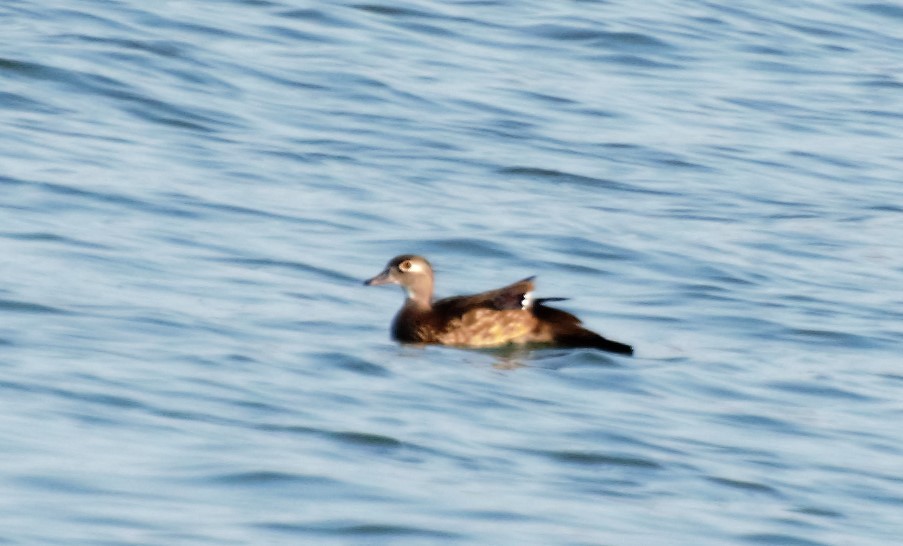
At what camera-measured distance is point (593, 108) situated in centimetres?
1895

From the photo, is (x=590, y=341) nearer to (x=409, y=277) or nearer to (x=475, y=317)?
(x=475, y=317)

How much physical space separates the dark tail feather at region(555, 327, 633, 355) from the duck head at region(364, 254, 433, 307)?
0.81m

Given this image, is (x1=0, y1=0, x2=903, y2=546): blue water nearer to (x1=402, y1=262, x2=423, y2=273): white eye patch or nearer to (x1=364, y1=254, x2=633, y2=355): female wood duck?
(x1=364, y1=254, x2=633, y2=355): female wood duck

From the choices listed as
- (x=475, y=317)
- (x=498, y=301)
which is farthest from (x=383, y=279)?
(x=498, y=301)

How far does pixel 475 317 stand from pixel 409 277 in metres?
0.47

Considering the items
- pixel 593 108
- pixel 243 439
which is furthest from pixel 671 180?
pixel 243 439

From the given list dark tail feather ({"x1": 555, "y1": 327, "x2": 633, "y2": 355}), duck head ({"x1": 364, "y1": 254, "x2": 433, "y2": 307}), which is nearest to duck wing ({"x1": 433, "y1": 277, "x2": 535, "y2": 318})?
duck head ({"x1": 364, "y1": 254, "x2": 433, "y2": 307})

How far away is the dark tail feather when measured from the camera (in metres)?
11.2


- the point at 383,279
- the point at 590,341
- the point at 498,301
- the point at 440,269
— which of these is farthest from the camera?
the point at 440,269

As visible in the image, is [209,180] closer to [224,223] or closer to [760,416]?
[224,223]

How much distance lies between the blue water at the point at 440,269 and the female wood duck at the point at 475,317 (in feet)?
0.56

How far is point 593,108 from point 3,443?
11.0 metres

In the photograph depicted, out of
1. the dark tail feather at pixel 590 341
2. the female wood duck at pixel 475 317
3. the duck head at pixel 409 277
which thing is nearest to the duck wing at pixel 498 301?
the female wood duck at pixel 475 317

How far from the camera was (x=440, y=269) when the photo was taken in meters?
13.5
